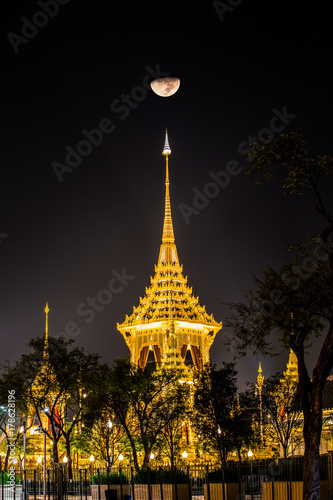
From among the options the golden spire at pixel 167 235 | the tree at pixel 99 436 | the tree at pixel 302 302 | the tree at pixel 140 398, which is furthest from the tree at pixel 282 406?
the golden spire at pixel 167 235

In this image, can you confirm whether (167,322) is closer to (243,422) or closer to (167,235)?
(167,235)

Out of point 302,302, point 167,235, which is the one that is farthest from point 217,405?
point 167,235

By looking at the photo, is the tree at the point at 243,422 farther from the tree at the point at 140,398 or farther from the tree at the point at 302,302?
the tree at the point at 302,302

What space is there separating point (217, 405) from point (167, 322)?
4863 centimetres

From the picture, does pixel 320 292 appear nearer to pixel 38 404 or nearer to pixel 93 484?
pixel 93 484

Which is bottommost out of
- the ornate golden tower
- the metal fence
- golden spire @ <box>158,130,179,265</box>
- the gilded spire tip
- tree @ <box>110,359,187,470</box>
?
the metal fence

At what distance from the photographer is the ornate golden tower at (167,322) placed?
111250mm

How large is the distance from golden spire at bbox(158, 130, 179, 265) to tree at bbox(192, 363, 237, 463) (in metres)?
57.7

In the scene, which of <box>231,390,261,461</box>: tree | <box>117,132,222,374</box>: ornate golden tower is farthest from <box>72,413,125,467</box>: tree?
<box>117,132,222,374</box>: ornate golden tower

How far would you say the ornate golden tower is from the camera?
4380 inches

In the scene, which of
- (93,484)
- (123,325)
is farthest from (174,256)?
(93,484)

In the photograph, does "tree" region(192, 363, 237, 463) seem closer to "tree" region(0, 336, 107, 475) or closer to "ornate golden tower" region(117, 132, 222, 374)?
"tree" region(0, 336, 107, 475)

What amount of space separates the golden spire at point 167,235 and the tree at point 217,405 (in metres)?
57.7

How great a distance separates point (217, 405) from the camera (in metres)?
60.8
